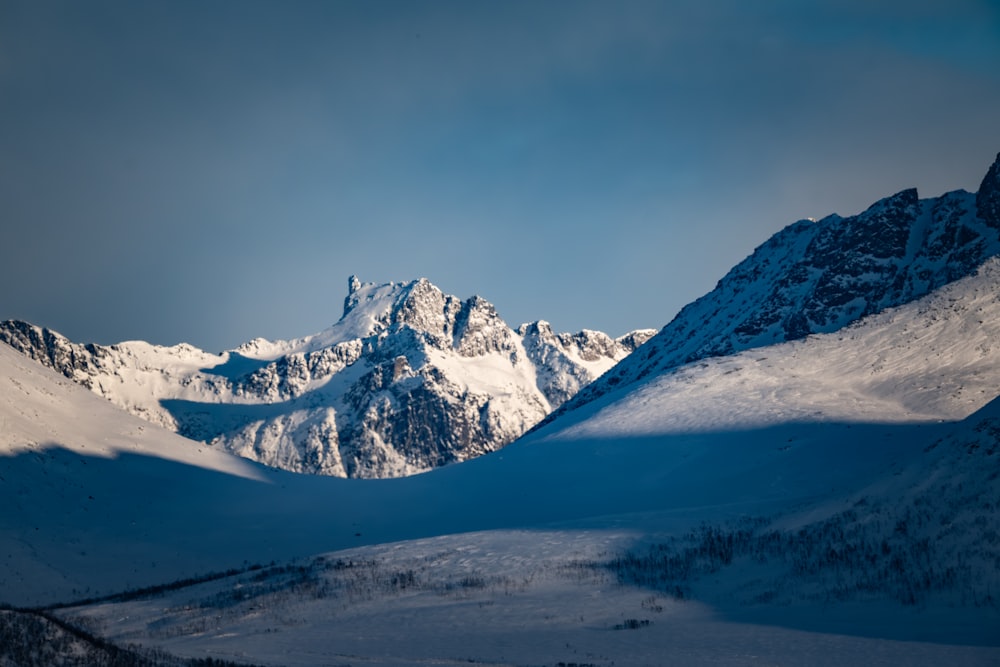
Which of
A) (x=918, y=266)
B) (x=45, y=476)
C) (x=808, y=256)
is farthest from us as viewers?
(x=808, y=256)

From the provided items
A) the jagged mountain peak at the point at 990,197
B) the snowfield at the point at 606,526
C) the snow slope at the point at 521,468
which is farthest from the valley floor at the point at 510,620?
the jagged mountain peak at the point at 990,197

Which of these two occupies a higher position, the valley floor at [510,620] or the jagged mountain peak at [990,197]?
the jagged mountain peak at [990,197]

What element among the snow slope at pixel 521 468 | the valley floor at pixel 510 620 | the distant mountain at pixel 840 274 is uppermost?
the distant mountain at pixel 840 274

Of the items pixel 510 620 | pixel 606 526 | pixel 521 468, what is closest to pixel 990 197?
pixel 521 468

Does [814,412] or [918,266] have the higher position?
[918,266]

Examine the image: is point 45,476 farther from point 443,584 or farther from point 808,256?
point 808,256

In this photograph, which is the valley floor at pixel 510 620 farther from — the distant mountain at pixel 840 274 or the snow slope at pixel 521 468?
the distant mountain at pixel 840 274

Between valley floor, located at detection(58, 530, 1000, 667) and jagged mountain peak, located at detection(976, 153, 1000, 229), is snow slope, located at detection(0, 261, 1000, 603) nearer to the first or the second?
valley floor, located at detection(58, 530, 1000, 667)

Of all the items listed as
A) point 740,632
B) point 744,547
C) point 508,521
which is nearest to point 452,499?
point 508,521
